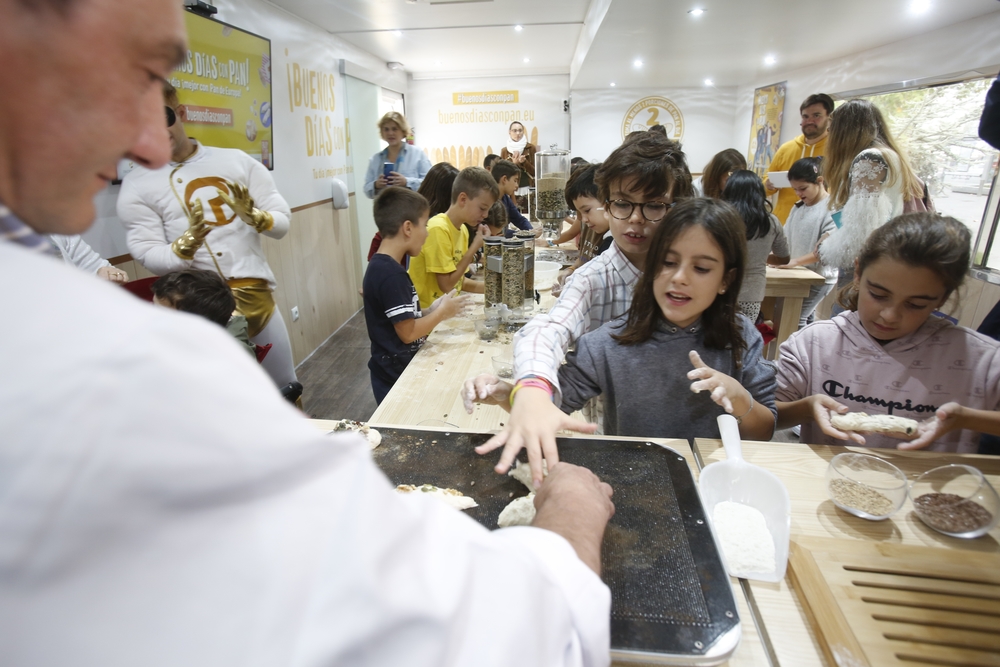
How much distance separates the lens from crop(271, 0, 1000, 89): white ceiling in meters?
3.16

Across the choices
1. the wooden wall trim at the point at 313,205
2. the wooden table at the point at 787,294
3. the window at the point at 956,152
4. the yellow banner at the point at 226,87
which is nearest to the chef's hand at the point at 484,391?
the yellow banner at the point at 226,87

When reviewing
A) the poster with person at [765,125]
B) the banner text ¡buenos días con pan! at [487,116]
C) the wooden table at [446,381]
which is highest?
the banner text ¡buenos días con pan! at [487,116]

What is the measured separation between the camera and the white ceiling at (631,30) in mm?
3160

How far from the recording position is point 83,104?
0.99 feet

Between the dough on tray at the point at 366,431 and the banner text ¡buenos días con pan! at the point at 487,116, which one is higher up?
the banner text ¡buenos días con pan! at the point at 487,116

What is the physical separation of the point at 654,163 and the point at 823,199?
2.71 m

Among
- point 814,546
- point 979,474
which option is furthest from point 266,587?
point 979,474

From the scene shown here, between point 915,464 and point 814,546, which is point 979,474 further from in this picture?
point 814,546

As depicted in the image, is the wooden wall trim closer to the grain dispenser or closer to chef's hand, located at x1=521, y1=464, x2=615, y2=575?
the grain dispenser

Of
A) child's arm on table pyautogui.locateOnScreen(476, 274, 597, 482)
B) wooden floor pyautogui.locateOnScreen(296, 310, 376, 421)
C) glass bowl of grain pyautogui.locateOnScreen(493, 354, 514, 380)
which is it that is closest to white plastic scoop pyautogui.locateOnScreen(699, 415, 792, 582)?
child's arm on table pyautogui.locateOnScreen(476, 274, 597, 482)

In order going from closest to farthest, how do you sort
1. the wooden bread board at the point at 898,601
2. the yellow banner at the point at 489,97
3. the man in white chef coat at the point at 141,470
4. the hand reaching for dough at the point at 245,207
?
the man in white chef coat at the point at 141,470, the wooden bread board at the point at 898,601, the hand reaching for dough at the point at 245,207, the yellow banner at the point at 489,97

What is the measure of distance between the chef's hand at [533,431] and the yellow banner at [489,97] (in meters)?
7.44

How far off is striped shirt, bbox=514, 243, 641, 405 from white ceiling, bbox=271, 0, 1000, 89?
7.79ft

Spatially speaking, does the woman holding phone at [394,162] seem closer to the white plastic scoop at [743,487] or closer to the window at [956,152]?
the white plastic scoop at [743,487]
